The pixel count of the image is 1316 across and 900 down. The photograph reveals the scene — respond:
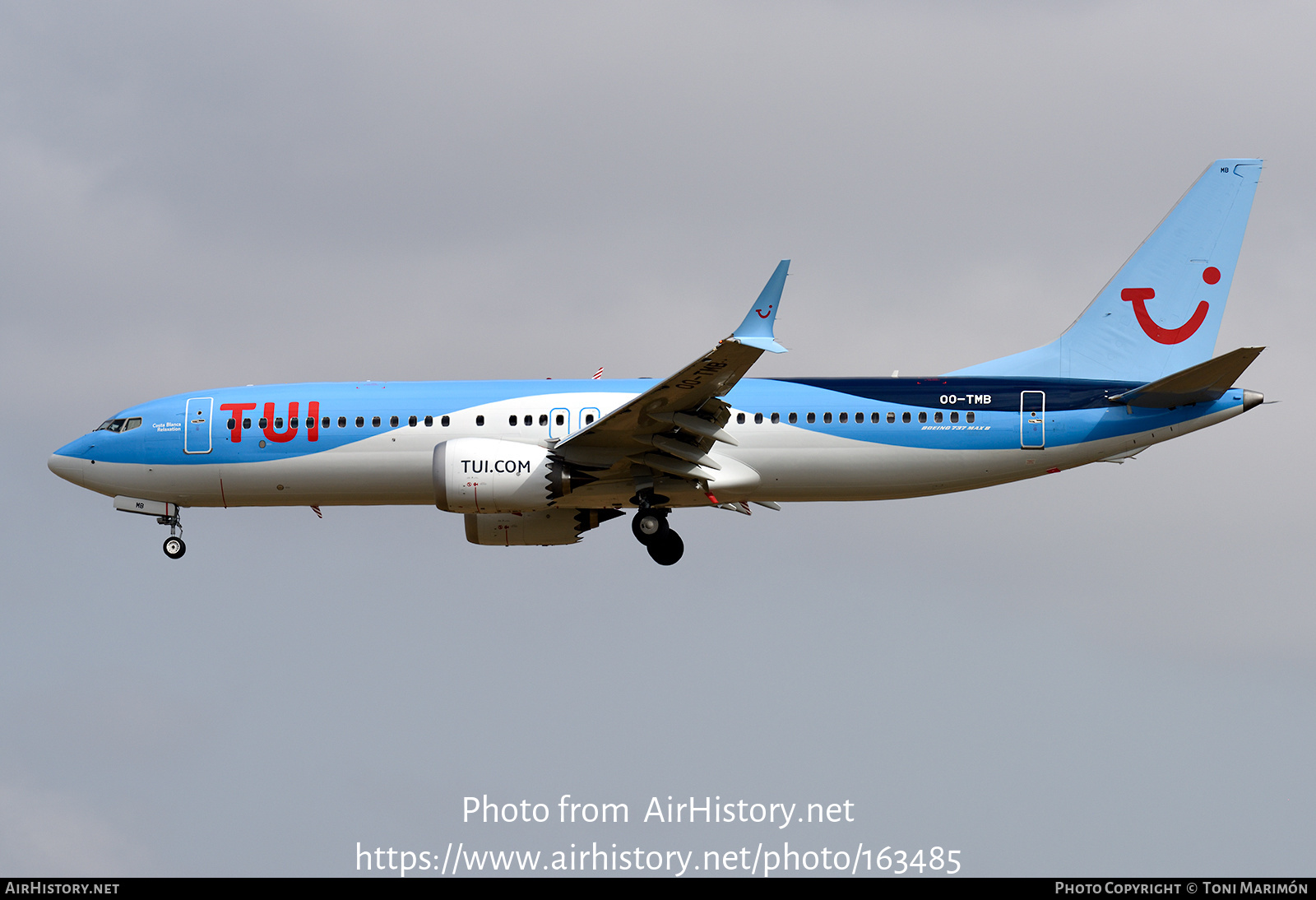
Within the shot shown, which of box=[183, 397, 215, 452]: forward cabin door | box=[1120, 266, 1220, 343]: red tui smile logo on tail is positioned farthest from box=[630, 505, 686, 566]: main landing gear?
box=[1120, 266, 1220, 343]: red tui smile logo on tail

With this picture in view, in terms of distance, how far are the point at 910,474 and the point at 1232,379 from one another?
6.71 meters

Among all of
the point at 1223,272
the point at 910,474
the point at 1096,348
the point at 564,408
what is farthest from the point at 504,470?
the point at 1223,272

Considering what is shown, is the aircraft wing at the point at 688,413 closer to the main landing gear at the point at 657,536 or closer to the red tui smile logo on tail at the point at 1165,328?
the main landing gear at the point at 657,536

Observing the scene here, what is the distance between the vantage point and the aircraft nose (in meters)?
35.0

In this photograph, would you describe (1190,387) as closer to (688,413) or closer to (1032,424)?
(1032,424)

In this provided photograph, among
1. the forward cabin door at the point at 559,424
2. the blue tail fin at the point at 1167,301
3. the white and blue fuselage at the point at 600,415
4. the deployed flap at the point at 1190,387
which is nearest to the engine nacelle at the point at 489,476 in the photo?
the forward cabin door at the point at 559,424

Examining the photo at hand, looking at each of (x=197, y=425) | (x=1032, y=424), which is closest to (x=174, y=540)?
(x=197, y=425)

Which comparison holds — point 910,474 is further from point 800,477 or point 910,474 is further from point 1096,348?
point 1096,348

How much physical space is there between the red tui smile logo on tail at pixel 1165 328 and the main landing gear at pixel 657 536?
37.9 ft

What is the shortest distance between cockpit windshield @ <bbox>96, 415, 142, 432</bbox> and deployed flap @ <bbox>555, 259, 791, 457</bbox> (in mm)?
10053

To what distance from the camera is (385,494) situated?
110 feet

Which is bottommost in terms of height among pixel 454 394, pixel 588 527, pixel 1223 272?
pixel 588 527

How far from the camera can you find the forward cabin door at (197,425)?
112 ft

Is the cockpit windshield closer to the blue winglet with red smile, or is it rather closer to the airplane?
the airplane
